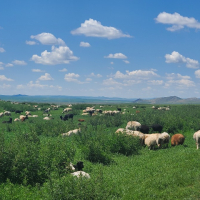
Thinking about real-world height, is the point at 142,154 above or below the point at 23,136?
below

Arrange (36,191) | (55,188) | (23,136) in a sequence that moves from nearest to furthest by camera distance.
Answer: (55,188) → (36,191) → (23,136)

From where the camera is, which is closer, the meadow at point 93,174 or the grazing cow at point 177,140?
the meadow at point 93,174

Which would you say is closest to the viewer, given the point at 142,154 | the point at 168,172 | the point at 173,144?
the point at 168,172

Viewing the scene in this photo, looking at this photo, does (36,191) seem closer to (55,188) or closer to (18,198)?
(18,198)

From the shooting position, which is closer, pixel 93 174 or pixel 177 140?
pixel 93 174

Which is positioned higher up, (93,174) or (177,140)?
(177,140)

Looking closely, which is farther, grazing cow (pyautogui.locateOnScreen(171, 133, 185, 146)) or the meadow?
grazing cow (pyautogui.locateOnScreen(171, 133, 185, 146))

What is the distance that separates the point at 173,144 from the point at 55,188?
13207 millimetres

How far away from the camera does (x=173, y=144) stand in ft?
63.7

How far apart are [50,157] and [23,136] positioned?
4361 millimetres

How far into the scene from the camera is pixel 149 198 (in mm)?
9250

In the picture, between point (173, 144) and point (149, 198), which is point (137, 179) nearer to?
point (149, 198)

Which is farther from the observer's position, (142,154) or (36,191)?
(142,154)

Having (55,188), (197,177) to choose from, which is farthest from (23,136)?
(197,177)
